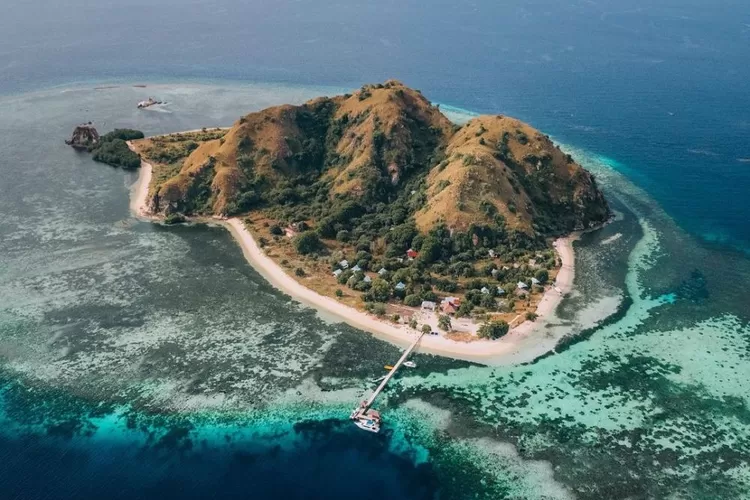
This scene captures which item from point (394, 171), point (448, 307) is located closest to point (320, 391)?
point (448, 307)

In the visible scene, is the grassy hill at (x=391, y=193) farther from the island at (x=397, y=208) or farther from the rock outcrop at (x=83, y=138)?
the rock outcrop at (x=83, y=138)

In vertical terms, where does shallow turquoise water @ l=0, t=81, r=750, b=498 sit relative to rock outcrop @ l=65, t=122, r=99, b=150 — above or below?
below

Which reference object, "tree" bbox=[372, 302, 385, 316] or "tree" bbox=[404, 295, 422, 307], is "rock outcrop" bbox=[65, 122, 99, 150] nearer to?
"tree" bbox=[372, 302, 385, 316]

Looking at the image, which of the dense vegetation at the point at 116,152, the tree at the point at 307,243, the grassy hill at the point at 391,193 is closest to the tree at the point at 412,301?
the grassy hill at the point at 391,193

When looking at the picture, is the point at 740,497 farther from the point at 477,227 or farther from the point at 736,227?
the point at 736,227

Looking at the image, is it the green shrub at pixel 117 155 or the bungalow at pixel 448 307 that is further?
the green shrub at pixel 117 155

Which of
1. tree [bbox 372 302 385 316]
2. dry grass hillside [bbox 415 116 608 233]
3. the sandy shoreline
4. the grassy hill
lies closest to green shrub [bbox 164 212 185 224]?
the grassy hill
